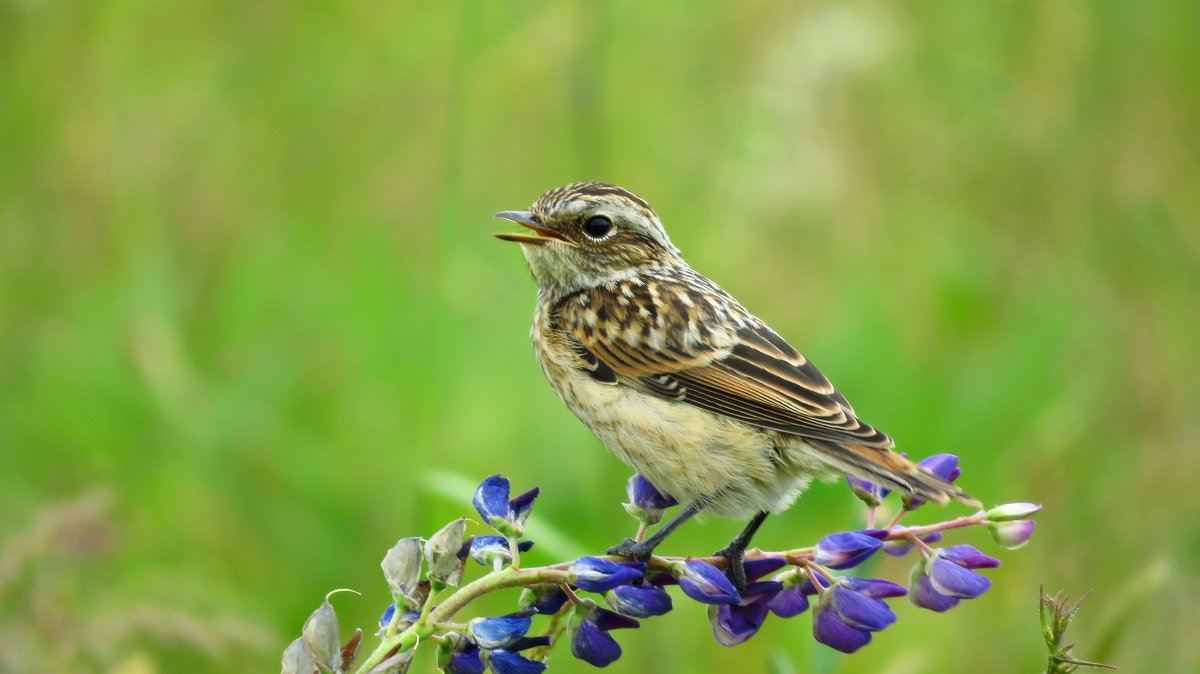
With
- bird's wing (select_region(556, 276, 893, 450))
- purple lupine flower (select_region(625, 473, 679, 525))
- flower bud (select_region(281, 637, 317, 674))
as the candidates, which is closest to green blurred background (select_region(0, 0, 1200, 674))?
bird's wing (select_region(556, 276, 893, 450))

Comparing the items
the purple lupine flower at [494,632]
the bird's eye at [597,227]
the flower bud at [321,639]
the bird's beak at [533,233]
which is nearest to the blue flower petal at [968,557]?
the purple lupine flower at [494,632]

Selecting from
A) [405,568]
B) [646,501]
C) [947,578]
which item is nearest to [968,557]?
[947,578]

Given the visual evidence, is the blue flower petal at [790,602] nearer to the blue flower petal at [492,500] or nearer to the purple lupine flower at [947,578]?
the purple lupine flower at [947,578]

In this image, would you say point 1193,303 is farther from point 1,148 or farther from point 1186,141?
point 1,148

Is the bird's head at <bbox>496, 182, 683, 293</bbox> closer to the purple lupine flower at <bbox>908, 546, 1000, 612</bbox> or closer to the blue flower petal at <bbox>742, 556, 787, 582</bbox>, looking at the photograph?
the blue flower petal at <bbox>742, 556, 787, 582</bbox>

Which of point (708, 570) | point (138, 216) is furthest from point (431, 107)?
point (708, 570)

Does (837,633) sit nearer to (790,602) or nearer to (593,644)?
(790,602)
